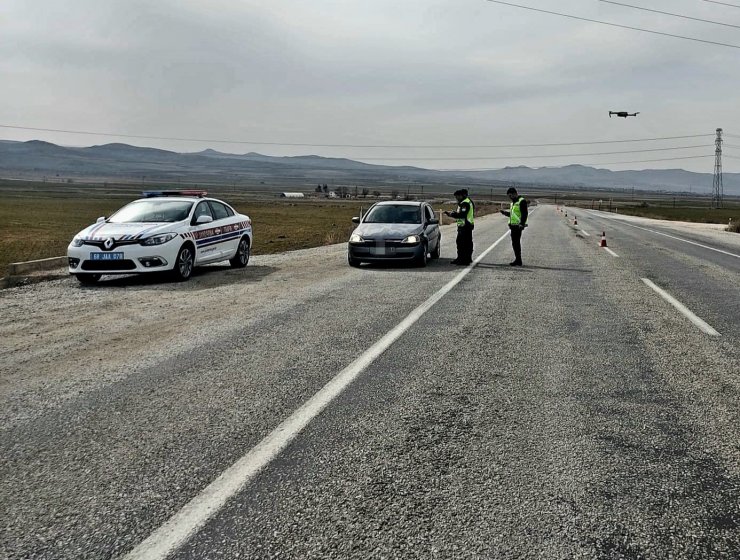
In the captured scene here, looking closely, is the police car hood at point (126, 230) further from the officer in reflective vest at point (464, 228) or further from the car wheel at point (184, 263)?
Answer: the officer in reflective vest at point (464, 228)

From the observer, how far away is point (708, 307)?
29.1ft

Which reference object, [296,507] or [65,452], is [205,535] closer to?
[296,507]

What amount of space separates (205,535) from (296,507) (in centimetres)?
45

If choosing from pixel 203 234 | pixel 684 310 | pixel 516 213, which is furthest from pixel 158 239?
pixel 684 310

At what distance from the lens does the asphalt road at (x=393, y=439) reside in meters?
2.82

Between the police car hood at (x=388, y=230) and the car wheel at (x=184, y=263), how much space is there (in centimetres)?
362

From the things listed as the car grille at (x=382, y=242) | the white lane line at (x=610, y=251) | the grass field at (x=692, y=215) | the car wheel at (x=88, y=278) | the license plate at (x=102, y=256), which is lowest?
the car wheel at (x=88, y=278)

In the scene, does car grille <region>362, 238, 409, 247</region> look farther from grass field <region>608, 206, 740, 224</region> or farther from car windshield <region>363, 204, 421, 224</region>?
grass field <region>608, 206, 740, 224</region>

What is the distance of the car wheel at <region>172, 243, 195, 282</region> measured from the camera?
11.5m

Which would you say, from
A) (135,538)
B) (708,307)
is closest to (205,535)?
(135,538)

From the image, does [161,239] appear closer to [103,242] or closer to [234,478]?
[103,242]

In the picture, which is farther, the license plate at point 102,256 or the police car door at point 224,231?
the police car door at point 224,231

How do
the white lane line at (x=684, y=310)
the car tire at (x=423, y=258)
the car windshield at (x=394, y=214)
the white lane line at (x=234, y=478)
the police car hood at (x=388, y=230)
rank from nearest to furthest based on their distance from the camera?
the white lane line at (x=234, y=478) < the white lane line at (x=684, y=310) < the police car hood at (x=388, y=230) < the car tire at (x=423, y=258) < the car windshield at (x=394, y=214)

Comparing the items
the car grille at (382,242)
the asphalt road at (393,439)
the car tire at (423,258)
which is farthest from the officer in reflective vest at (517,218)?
the asphalt road at (393,439)
